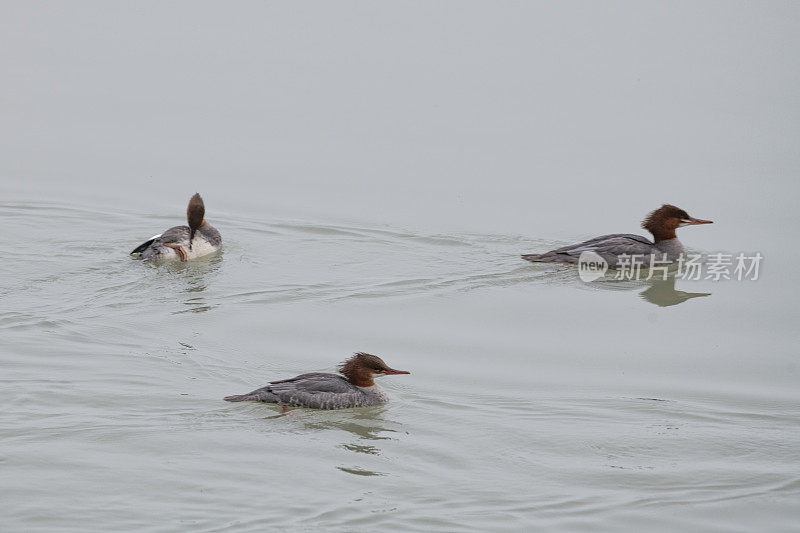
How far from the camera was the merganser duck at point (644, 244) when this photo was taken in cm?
1401

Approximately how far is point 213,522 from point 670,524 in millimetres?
3171

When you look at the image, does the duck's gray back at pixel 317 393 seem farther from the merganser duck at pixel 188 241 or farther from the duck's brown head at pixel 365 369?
the merganser duck at pixel 188 241

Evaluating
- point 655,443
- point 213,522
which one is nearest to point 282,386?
point 213,522

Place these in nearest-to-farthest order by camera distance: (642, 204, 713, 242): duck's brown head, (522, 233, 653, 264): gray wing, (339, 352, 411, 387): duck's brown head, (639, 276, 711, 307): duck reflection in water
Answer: (339, 352, 411, 387): duck's brown head < (639, 276, 711, 307): duck reflection in water < (522, 233, 653, 264): gray wing < (642, 204, 713, 242): duck's brown head

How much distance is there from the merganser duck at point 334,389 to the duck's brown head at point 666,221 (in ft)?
18.5

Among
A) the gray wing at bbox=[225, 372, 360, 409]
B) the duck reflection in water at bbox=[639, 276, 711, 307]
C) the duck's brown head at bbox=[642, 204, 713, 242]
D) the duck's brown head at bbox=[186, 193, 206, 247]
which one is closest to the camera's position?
the gray wing at bbox=[225, 372, 360, 409]

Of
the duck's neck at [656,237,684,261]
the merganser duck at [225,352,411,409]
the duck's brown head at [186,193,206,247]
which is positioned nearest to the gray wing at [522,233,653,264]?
the duck's neck at [656,237,684,261]

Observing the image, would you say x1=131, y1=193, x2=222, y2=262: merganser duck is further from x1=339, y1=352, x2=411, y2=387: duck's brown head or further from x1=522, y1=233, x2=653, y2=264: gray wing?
x1=339, y1=352, x2=411, y2=387: duck's brown head

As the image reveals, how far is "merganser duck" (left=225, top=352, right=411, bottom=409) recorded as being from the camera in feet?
32.4

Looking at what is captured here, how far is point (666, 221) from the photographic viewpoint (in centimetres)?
1476

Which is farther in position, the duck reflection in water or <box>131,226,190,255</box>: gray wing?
<box>131,226,190,255</box>: gray wing

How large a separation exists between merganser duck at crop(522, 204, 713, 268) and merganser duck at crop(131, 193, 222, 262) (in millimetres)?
3915

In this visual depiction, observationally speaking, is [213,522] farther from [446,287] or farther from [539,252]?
[539,252]

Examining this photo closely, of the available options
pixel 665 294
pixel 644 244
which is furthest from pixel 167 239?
pixel 665 294
